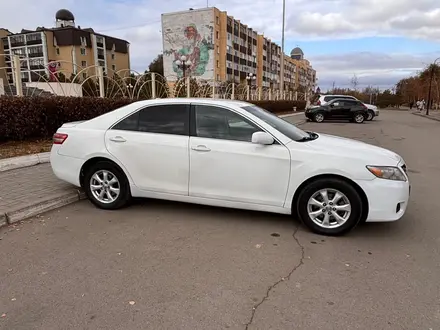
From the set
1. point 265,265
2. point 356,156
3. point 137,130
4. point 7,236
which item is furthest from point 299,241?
point 7,236

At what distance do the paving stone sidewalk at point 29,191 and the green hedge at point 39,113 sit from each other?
2.32m

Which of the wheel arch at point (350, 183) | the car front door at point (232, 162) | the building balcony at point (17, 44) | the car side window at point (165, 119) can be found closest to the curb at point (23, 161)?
the car side window at point (165, 119)

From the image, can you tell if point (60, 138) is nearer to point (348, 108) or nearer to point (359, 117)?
point (348, 108)

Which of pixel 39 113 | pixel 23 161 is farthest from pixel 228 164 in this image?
pixel 39 113

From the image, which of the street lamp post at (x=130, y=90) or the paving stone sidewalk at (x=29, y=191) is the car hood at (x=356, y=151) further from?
the street lamp post at (x=130, y=90)

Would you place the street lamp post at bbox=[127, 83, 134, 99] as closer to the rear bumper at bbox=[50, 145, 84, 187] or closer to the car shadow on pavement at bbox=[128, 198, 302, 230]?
the rear bumper at bbox=[50, 145, 84, 187]

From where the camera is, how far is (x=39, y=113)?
354 inches

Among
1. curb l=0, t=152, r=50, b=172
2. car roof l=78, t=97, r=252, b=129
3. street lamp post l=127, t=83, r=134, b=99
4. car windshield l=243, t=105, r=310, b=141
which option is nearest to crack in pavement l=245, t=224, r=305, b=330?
car windshield l=243, t=105, r=310, b=141

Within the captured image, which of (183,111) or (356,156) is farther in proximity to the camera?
(183,111)

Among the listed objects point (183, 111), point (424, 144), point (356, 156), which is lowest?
point (424, 144)

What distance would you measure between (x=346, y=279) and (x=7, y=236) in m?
3.68

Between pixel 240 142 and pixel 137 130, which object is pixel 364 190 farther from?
pixel 137 130

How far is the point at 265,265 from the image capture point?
3320 millimetres

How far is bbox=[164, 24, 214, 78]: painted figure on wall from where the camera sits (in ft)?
225
